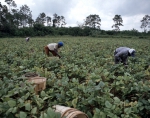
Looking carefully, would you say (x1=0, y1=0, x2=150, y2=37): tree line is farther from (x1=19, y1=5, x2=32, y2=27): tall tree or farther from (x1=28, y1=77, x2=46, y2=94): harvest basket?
(x1=28, y1=77, x2=46, y2=94): harvest basket

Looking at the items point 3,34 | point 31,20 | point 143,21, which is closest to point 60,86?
point 3,34

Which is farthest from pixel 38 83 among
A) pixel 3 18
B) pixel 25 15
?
pixel 25 15

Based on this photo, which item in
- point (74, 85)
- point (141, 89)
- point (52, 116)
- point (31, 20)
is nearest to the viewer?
point (52, 116)

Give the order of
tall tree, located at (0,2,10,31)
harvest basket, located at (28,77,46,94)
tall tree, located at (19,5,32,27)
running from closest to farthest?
harvest basket, located at (28,77,46,94)
tall tree, located at (0,2,10,31)
tall tree, located at (19,5,32,27)

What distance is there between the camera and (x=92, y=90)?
102 inches

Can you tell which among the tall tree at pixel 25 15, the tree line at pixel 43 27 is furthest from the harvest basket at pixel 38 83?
the tall tree at pixel 25 15

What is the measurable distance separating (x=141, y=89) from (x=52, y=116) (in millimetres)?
1893

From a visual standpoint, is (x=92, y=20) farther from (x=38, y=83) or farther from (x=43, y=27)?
(x=38, y=83)

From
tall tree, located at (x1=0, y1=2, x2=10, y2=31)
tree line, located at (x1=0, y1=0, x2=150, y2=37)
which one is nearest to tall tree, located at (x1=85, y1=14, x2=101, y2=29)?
tree line, located at (x1=0, y1=0, x2=150, y2=37)

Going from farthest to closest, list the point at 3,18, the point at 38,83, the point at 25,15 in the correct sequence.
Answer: the point at 25,15, the point at 3,18, the point at 38,83

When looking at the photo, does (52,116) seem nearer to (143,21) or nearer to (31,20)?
(31,20)

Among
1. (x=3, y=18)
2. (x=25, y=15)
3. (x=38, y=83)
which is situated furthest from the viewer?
(x=25, y=15)

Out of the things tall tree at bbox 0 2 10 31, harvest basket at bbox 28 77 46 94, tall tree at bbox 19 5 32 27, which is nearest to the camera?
harvest basket at bbox 28 77 46 94

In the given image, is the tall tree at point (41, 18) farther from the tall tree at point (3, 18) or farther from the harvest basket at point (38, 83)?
the harvest basket at point (38, 83)
